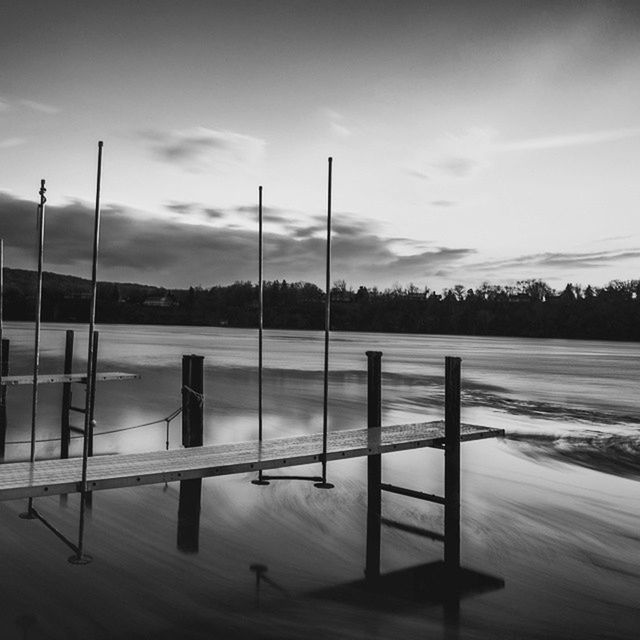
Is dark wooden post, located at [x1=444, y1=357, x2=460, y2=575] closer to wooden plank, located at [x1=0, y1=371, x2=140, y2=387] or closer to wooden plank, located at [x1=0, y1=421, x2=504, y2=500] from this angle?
wooden plank, located at [x1=0, y1=421, x2=504, y2=500]

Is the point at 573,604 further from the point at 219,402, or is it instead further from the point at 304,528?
the point at 219,402

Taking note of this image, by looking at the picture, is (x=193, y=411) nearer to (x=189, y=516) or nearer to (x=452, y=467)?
(x=189, y=516)

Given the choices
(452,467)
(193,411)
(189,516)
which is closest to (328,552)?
(452,467)

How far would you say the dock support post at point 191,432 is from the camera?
9227 millimetres

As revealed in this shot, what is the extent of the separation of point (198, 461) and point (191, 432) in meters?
2.83

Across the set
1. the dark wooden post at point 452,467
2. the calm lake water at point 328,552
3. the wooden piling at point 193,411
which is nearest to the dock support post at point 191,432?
the wooden piling at point 193,411

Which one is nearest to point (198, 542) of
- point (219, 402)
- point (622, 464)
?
point (622, 464)

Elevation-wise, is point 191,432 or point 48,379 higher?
point 48,379

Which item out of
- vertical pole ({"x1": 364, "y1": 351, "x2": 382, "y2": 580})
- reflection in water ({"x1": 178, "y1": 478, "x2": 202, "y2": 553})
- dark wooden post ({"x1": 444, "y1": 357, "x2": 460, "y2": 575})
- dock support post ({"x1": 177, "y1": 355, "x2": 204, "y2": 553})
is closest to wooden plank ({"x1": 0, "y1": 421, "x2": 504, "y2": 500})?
dark wooden post ({"x1": 444, "y1": 357, "x2": 460, "y2": 575})

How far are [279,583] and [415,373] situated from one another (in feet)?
127

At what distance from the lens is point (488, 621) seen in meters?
6.55

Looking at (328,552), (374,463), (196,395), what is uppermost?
(196,395)

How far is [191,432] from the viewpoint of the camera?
9.97 m

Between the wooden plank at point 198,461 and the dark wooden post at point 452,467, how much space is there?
0.83 ft
